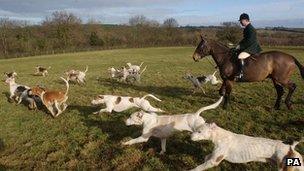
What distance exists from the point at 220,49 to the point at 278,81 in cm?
224

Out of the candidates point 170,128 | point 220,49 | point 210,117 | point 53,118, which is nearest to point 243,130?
point 210,117

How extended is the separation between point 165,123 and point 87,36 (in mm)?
71081

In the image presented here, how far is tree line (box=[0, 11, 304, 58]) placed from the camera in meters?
62.8

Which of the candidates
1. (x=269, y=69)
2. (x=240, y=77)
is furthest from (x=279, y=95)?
(x=240, y=77)

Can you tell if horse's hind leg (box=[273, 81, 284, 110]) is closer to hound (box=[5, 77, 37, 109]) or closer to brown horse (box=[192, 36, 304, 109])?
brown horse (box=[192, 36, 304, 109])

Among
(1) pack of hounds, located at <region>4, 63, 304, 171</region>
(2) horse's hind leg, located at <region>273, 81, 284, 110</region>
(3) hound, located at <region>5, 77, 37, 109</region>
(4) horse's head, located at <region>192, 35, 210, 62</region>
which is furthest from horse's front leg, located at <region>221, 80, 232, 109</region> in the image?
(3) hound, located at <region>5, 77, 37, 109</region>

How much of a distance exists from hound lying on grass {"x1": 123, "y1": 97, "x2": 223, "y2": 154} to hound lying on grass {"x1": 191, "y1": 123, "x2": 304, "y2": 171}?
41.2 inches

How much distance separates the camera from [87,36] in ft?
250

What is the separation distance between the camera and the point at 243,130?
30.9 feet

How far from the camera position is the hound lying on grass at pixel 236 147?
5906mm

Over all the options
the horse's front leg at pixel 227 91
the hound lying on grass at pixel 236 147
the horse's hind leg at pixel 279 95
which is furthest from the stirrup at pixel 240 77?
the hound lying on grass at pixel 236 147

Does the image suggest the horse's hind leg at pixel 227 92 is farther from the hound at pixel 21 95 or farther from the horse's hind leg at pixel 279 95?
the hound at pixel 21 95

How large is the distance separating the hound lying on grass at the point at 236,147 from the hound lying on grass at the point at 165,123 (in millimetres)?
1047

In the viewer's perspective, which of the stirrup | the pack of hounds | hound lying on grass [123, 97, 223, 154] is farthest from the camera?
the stirrup
